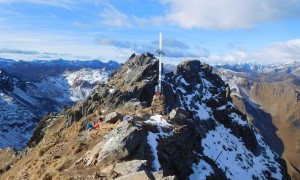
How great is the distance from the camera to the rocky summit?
31078 millimetres

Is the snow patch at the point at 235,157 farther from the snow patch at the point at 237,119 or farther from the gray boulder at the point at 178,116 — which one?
the gray boulder at the point at 178,116

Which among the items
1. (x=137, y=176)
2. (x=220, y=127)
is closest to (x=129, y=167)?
(x=137, y=176)

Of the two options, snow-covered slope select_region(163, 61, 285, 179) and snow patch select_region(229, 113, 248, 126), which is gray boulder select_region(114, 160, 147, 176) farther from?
snow patch select_region(229, 113, 248, 126)

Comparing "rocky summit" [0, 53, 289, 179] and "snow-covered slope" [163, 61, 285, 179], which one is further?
"snow-covered slope" [163, 61, 285, 179]

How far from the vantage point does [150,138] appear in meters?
36.0

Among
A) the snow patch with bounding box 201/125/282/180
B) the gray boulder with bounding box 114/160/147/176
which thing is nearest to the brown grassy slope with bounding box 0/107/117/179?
the gray boulder with bounding box 114/160/147/176

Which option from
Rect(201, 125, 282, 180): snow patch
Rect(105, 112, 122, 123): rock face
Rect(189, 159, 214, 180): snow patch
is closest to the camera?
Rect(105, 112, 122, 123): rock face

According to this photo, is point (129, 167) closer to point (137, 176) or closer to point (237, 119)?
point (137, 176)

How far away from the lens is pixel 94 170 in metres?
29.1

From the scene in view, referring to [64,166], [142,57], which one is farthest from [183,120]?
[142,57]

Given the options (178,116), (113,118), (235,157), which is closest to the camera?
(113,118)

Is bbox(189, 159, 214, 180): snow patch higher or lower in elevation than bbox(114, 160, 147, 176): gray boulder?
lower

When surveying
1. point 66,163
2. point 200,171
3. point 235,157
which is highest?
point 66,163

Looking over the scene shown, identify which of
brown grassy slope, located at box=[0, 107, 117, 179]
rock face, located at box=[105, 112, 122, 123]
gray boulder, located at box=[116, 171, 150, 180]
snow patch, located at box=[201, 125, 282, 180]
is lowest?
snow patch, located at box=[201, 125, 282, 180]
